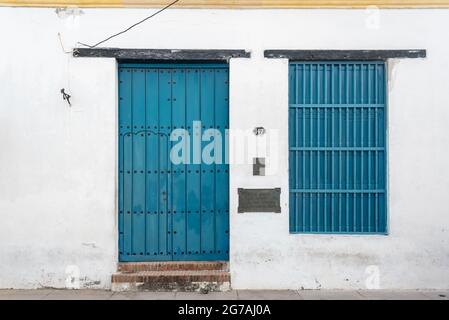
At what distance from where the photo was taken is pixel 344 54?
7.04m

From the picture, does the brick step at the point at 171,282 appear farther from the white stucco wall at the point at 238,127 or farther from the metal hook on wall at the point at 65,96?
the metal hook on wall at the point at 65,96

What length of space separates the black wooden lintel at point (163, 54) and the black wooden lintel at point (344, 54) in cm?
47

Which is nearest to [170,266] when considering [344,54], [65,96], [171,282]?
[171,282]

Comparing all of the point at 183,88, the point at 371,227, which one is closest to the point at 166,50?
the point at 183,88

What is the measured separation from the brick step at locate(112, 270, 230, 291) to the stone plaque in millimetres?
985

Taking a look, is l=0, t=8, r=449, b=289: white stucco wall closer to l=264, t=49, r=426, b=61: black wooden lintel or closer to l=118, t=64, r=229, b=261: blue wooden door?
l=264, t=49, r=426, b=61: black wooden lintel

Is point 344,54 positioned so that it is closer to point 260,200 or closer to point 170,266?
point 260,200

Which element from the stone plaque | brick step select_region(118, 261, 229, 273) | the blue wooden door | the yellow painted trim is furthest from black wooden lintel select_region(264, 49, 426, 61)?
brick step select_region(118, 261, 229, 273)

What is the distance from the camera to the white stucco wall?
6.94 metres

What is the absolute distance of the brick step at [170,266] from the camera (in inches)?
276

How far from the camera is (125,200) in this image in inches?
283

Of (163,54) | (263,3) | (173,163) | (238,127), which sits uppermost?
(263,3)

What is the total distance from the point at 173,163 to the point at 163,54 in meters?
1.47

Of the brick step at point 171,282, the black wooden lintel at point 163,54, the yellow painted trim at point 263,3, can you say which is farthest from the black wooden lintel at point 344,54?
the brick step at point 171,282
